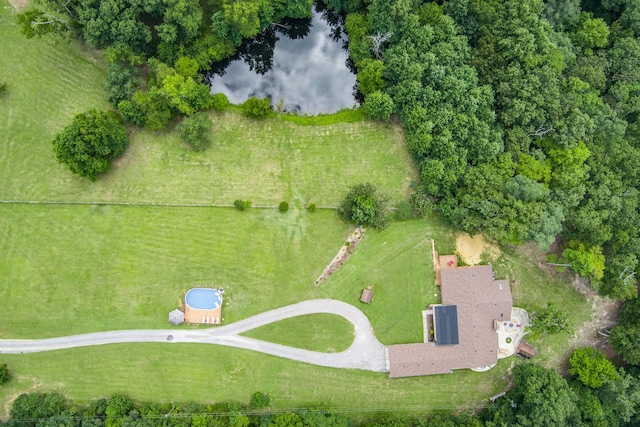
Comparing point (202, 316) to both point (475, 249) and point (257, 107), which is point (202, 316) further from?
point (475, 249)

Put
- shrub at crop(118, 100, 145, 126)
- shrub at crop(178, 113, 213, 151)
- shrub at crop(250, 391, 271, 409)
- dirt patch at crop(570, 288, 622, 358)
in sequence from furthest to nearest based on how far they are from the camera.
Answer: dirt patch at crop(570, 288, 622, 358) → shrub at crop(178, 113, 213, 151) → shrub at crop(118, 100, 145, 126) → shrub at crop(250, 391, 271, 409)

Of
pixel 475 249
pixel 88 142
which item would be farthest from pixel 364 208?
pixel 88 142

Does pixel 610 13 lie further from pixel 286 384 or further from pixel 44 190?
pixel 44 190

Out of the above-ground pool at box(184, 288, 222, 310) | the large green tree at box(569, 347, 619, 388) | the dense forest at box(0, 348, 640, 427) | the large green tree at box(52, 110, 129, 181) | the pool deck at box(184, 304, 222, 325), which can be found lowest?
the dense forest at box(0, 348, 640, 427)

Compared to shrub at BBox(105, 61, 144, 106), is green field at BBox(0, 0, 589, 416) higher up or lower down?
lower down

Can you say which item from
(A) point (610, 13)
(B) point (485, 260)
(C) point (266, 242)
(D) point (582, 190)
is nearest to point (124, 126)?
(C) point (266, 242)

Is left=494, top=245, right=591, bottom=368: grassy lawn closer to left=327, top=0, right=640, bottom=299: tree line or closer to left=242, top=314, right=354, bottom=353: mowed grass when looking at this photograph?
left=327, top=0, right=640, bottom=299: tree line

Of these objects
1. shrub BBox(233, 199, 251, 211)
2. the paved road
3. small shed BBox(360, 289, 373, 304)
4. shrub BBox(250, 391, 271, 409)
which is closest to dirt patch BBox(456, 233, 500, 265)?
small shed BBox(360, 289, 373, 304)

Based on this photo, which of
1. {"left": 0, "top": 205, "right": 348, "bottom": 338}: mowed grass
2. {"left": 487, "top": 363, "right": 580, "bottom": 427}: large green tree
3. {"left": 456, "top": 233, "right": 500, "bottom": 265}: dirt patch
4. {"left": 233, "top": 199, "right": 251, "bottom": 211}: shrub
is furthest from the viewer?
{"left": 456, "top": 233, "right": 500, "bottom": 265}: dirt patch
